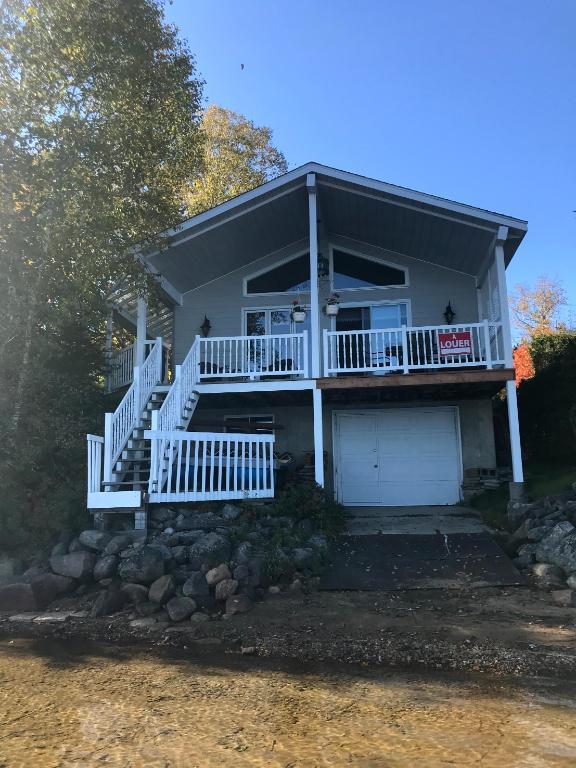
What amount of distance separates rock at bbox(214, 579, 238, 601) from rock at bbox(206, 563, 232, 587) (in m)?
0.11

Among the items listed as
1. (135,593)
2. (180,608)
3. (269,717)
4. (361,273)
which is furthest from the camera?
(361,273)

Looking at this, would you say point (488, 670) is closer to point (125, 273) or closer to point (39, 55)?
point (125, 273)

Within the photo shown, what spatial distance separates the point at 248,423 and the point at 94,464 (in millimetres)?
4025

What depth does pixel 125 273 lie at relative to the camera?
38.2 ft

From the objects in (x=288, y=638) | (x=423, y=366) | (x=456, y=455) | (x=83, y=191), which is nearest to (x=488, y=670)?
(x=288, y=638)

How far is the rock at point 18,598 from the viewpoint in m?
7.20

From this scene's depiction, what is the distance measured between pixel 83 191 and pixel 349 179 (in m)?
5.17

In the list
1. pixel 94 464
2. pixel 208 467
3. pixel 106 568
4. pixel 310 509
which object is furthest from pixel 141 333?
pixel 106 568

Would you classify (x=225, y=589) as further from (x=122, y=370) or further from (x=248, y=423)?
(x=122, y=370)

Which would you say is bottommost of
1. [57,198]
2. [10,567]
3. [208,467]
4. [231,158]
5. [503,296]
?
[10,567]

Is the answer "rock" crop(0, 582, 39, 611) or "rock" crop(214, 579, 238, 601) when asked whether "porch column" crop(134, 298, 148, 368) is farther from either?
"rock" crop(214, 579, 238, 601)

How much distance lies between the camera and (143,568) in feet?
23.8

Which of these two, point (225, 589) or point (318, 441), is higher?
point (318, 441)

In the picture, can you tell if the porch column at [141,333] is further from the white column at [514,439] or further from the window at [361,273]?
the white column at [514,439]
